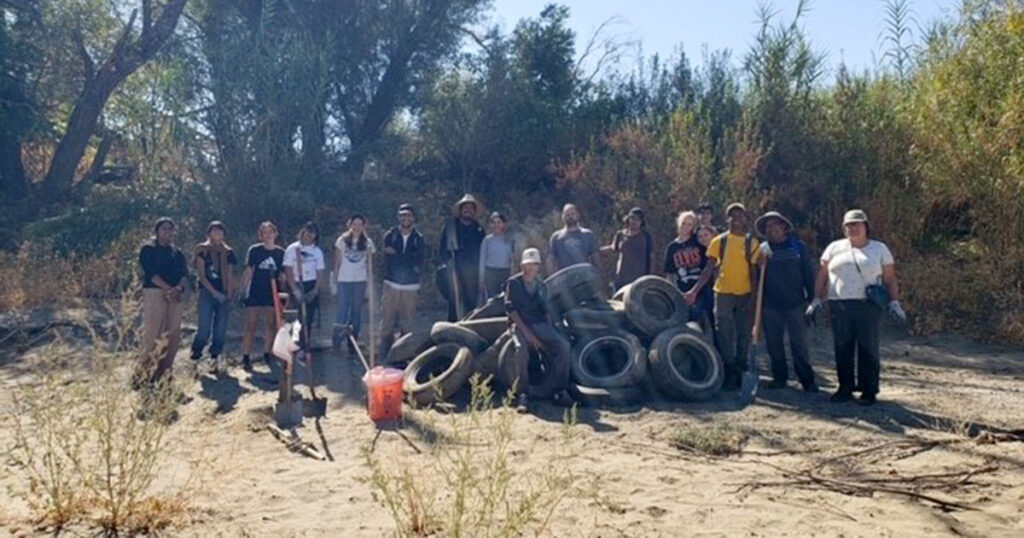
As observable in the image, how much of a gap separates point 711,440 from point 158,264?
560 cm

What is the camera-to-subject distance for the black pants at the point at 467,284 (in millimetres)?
10016

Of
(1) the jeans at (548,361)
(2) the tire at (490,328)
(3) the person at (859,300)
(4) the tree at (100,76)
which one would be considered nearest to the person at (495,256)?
(2) the tire at (490,328)

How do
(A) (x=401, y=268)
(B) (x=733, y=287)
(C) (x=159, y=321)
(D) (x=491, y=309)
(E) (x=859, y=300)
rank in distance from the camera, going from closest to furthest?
1. (E) (x=859, y=300)
2. (B) (x=733, y=287)
3. (C) (x=159, y=321)
4. (D) (x=491, y=309)
5. (A) (x=401, y=268)

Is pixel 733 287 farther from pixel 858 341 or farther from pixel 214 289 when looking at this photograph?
pixel 214 289

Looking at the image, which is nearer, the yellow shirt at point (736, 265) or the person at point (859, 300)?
the person at point (859, 300)

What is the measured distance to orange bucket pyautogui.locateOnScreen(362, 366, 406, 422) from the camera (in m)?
7.14

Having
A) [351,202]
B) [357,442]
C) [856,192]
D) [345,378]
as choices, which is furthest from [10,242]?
[856,192]

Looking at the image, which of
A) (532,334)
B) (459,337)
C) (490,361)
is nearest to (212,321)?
(459,337)

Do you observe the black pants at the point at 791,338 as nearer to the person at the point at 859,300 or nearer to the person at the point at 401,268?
the person at the point at 859,300

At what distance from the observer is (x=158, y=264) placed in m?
8.67

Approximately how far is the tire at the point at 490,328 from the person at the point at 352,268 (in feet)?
5.44

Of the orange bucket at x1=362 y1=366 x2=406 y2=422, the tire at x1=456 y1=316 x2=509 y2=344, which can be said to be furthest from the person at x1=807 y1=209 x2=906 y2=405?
the orange bucket at x1=362 y1=366 x2=406 y2=422

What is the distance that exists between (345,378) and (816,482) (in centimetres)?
525

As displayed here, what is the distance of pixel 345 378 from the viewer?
9.23m
